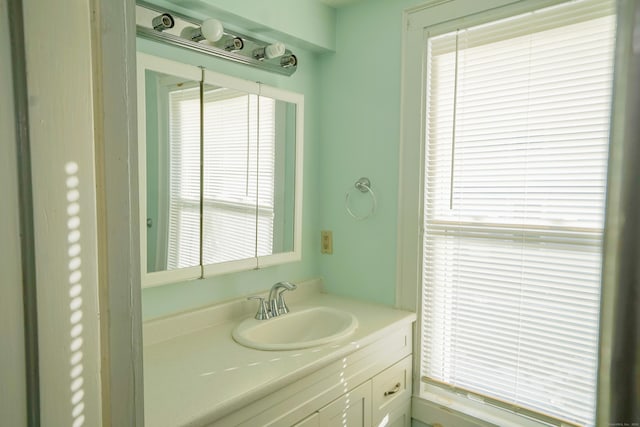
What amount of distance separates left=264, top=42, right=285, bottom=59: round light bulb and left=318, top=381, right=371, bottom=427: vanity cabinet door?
1.44 m

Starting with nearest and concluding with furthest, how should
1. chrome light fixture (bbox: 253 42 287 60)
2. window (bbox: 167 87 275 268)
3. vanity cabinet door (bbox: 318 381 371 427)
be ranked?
vanity cabinet door (bbox: 318 381 371 427), window (bbox: 167 87 275 268), chrome light fixture (bbox: 253 42 287 60)

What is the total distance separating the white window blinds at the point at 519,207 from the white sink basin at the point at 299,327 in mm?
419

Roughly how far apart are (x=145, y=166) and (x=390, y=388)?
1.36 meters

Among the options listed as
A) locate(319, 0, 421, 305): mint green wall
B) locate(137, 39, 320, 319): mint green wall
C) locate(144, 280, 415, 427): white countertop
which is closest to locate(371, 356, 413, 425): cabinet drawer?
locate(144, 280, 415, 427): white countertop

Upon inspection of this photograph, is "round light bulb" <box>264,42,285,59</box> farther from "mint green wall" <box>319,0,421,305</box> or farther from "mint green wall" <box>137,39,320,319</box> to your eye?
"mint green wall" <box>319,0,421,305</box>

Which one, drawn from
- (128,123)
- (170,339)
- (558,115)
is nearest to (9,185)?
(128,123)

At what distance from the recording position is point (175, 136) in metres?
1.54

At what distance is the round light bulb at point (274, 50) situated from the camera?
1.79 metres

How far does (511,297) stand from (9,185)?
1689 millimetres

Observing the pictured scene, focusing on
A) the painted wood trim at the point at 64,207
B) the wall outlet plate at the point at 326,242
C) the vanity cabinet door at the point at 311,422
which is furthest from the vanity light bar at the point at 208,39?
the vanity cabinet door at the point at 311,422

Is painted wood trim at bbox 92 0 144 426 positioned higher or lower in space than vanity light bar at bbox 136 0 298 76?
lower

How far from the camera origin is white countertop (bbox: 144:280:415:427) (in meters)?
1.10

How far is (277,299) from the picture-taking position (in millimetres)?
1813

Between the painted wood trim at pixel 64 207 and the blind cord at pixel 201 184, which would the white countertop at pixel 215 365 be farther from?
the painted wood trim at pixel 64 207
